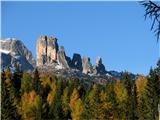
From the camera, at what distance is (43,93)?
505 feet

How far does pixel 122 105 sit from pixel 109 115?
294 inches

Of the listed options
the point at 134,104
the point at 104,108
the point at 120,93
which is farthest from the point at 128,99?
the point at 104,108

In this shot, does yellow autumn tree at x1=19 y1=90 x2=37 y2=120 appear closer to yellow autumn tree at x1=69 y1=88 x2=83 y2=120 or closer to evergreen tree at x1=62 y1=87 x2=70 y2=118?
evergreen tree at x1=62 y1=87 x2=70 y2=118

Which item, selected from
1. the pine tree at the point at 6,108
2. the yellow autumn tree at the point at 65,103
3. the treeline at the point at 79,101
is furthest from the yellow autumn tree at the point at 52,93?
the pine tree at the point at 6,108

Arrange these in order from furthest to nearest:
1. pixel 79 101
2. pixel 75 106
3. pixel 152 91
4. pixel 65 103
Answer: pixel 65 103
pixel 75 106
pixel 79 101
pixel 152 91

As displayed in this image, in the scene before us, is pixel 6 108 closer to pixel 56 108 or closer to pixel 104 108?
pixel 104 108

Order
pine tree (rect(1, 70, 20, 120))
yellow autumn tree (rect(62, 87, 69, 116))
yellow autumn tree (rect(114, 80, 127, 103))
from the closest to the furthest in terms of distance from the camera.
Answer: pine tree (rect(1, 70, 20, 120)), yellow autumn tree (rect(114, 80, 127, 103)), yellow autumn tree (rect(62, 87, 69, 116))

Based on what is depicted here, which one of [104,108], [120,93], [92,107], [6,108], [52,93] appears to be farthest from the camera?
[52,93]

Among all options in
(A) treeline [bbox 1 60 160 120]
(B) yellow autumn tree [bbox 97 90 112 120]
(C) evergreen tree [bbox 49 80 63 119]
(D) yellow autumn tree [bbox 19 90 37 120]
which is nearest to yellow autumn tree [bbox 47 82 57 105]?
(A) treeline [bbox 1 60 160 120]

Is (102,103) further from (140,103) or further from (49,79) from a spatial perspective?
(49,79)

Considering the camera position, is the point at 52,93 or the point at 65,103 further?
the point at 52,93

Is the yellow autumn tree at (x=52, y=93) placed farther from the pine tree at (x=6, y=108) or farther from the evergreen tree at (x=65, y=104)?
the pine tree at (x=6, y=108)

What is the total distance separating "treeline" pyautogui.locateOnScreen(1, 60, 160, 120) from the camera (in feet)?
343

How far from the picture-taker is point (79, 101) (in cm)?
13475
